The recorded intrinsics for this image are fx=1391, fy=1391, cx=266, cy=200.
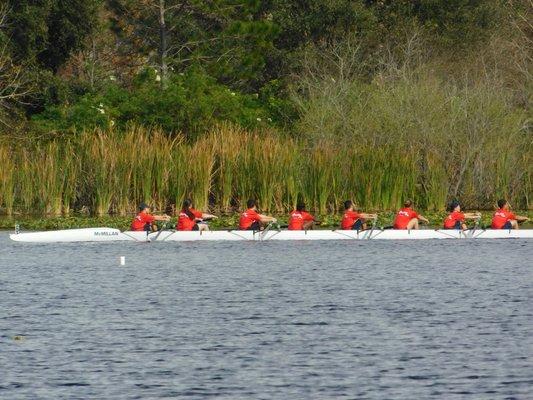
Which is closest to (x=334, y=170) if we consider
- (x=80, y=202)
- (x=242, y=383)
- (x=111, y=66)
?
(x=80, y=202)

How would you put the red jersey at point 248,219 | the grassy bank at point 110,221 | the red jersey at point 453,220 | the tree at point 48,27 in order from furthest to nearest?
the tree at point 48,27 → the grassy bank at point 110,221 → the red jersey at point 453,220 → the red jersey at point 248,219

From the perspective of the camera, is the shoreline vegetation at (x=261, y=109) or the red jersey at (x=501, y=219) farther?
the shoreline vegetation at (x=261, y=109)

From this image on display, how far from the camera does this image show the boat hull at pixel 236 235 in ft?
121

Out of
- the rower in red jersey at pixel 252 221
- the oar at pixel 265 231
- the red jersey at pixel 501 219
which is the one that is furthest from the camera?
the red jersey at pixel 501 219

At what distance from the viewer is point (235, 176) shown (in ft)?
146

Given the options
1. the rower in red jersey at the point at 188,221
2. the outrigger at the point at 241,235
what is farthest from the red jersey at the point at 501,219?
the rower in red jersey at the point at 188,221

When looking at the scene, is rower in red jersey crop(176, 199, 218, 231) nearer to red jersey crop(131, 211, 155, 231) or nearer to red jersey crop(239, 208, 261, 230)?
red jersey crop(131, 211, 155, 231)

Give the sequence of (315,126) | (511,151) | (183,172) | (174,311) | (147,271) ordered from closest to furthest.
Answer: (174,311)
(147,271)
(183,172)
(511,151)
(315,126)

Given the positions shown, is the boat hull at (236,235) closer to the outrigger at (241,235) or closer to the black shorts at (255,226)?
the outrigger at (241,235)

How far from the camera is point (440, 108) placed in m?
48.6

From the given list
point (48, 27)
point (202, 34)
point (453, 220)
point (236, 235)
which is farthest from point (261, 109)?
point (236, 235)

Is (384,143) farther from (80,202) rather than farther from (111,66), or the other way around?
(111,66)

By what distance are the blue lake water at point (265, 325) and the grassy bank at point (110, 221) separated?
225cm

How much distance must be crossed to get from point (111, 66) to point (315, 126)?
24465mm
